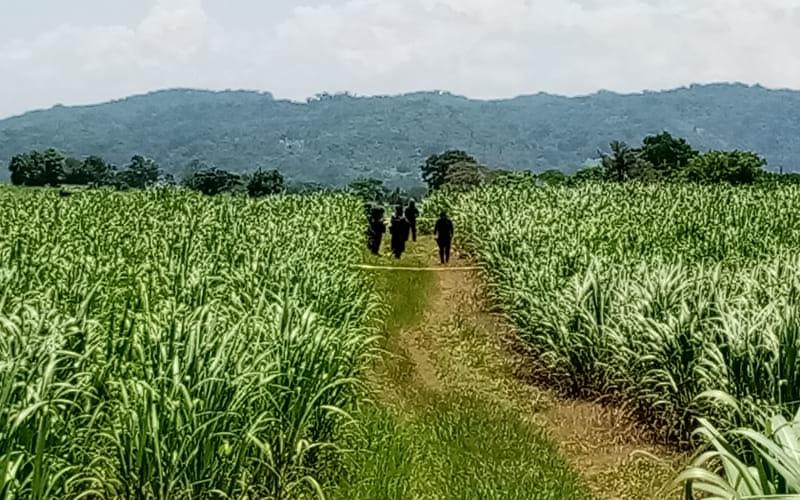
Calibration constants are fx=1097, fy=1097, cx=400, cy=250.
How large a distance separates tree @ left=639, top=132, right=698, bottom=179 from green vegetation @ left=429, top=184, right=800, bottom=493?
36220 millimetres

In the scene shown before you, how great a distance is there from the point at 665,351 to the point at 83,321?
5413 millimetres

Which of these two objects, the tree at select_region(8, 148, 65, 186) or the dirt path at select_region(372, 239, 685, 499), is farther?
the tree at select_region(8, 148, 65, 186)

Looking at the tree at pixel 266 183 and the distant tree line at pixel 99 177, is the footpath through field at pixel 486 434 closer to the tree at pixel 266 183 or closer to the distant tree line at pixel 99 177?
the tree at pixel 266 183

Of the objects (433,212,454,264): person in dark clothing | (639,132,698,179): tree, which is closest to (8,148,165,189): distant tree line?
(639,132,698,179): tree

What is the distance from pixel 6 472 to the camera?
15.5 feet

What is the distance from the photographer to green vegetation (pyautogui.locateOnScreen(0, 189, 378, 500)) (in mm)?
5992

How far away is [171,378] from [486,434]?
12.8 ft

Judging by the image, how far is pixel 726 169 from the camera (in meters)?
47.3

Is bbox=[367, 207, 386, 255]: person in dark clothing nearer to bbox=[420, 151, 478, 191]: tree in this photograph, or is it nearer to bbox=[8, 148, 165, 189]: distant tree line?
bbox=[8, 148, 165, 189]: distant tree line

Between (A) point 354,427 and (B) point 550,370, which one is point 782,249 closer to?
(B) point 550,370

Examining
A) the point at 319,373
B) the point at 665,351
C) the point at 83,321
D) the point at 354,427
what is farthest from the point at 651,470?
the point at 83,321

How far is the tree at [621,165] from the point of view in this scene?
5141 centimetres

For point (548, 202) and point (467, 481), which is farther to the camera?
point (548, 202)

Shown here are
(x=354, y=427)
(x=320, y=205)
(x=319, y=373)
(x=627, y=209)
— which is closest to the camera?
(x=319, y=373)
